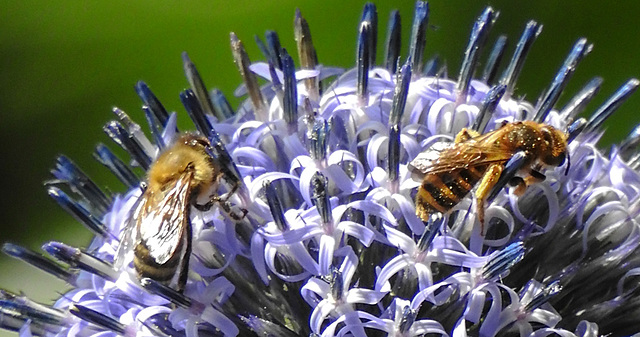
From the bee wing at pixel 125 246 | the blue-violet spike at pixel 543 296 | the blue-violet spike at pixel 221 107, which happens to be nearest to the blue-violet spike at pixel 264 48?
the blue-violet spike at pixel 221 107

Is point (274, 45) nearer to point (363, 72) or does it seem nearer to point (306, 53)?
point (306, 53)

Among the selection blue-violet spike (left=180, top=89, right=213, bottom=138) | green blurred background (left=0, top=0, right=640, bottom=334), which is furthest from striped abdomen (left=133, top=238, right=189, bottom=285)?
green blurred background (left=0, top=0, right=640, bottom=334)

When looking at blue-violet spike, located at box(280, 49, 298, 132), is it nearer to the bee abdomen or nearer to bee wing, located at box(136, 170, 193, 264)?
bee wing, located at box(136, 170, 193, 264)

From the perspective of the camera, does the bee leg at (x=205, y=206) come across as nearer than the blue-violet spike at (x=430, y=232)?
No

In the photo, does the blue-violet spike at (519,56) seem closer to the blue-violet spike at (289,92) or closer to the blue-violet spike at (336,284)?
the blue-violet spike at (289,92)

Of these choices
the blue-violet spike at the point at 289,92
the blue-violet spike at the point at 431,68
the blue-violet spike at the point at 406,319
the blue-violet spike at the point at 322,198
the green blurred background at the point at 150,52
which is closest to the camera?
the blue-violet spike at the point at 406,319
